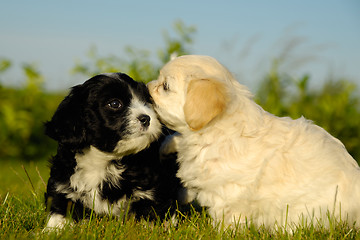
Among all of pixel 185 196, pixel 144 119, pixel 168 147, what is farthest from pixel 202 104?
pixel 185 196

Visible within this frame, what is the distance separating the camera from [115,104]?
11.9ft

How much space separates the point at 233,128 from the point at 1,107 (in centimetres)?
660

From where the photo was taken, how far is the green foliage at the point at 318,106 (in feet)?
26.1

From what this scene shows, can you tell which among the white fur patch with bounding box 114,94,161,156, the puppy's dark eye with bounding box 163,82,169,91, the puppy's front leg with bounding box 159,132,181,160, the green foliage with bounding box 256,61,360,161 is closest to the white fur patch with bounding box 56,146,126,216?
the white fur patch with bounding box 114,94,161,156

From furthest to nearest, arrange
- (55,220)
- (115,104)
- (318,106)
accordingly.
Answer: (318,106), (115,104), (55,220)

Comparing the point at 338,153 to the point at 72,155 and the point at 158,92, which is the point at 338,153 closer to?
the point at 158,92

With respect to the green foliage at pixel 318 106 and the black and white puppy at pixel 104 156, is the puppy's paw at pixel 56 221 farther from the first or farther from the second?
the green foliage at pixel 318 106

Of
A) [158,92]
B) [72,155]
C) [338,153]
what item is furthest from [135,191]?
[338,153]

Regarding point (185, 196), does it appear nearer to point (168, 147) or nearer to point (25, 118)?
Answer: point (168, 147)

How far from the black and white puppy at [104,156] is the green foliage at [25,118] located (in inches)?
202

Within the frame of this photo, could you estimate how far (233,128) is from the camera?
363cm

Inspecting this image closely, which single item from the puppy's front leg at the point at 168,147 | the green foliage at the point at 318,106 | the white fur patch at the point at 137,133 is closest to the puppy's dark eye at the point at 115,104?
the white fur patch at the point at 137,133

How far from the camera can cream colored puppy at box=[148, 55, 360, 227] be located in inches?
136

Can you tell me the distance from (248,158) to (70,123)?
1631mm
